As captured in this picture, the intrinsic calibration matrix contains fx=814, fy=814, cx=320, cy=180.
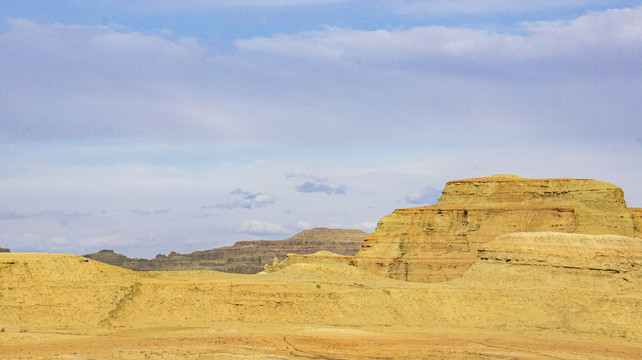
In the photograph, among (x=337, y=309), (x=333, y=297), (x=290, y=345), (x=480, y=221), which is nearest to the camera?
(x=290, y=345)

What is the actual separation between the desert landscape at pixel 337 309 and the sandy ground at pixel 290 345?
0.10 meters

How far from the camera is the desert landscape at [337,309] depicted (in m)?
44.3

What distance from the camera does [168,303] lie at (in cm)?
5291

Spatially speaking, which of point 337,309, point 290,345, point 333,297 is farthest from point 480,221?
point 290,345

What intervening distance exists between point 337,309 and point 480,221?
5072 centimetres

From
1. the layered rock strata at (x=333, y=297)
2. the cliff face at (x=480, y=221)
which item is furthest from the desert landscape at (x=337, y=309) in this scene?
the cliff face at (x=480, y=221)

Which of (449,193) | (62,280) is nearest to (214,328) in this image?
(62,280)

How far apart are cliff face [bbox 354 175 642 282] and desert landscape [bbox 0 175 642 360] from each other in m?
25.5

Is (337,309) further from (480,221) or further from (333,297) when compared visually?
(480,221)

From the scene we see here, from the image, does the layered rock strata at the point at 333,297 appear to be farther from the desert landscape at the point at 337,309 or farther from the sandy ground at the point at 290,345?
the sandy ground at the point at 290,345

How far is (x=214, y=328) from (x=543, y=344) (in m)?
19.7

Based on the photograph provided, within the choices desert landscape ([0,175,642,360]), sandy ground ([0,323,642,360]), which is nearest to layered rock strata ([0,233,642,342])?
desert landscape ([0,175,642,360])

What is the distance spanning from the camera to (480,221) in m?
102

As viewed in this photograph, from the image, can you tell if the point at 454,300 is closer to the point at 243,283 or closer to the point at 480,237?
the point at 243,283
